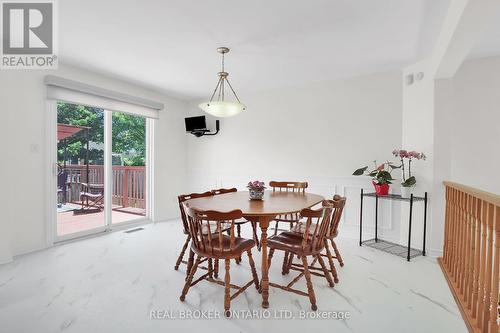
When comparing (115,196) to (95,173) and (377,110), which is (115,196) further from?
(377,110)

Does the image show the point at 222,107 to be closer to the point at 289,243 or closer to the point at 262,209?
the point at 262,209

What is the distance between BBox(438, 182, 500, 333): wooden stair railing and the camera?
161cm

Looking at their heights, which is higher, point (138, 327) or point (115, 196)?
point (115, 196)

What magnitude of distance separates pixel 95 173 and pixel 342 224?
12.9 ft

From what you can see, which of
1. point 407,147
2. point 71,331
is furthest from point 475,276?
point 71,331

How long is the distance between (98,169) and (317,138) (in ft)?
11.5

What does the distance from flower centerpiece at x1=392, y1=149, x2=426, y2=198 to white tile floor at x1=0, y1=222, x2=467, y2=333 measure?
0.81 meters

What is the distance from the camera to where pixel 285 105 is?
464cm

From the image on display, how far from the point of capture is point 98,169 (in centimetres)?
424

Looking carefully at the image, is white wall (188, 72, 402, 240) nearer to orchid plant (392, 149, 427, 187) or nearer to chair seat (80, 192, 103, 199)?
orchid plant (392, 149, 427, 187)

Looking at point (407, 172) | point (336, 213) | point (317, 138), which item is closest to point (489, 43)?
point (407, 172)

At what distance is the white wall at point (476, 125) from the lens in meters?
3.26

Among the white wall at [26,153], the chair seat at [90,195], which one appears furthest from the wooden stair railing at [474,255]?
the chair seat at [90,195]

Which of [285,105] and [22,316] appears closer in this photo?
[22,316]
